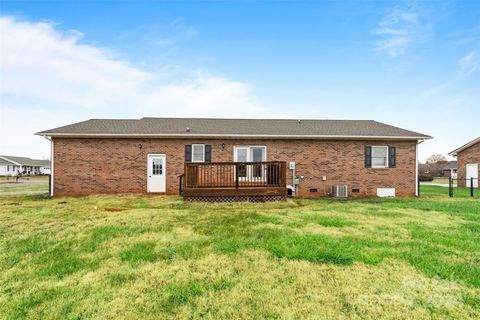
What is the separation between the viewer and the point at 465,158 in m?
21.7

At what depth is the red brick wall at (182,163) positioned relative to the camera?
42.0 ft

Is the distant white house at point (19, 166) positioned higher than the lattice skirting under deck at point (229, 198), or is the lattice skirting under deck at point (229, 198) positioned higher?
the distant white house at point (19, 166)

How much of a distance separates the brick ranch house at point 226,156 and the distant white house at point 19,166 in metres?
54.6

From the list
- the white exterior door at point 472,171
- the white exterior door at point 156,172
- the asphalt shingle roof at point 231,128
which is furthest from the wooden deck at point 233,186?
the white exterior door at point 472,171

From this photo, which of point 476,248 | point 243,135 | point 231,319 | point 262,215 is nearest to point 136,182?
point 243,135

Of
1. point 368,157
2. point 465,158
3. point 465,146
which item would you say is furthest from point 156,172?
point 465,158

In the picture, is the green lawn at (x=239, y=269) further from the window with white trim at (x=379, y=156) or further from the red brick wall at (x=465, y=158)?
the red brick wall at (x=465, y=158)

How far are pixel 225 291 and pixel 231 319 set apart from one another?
1.85 feet

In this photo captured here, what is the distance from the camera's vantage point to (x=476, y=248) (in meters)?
4.48

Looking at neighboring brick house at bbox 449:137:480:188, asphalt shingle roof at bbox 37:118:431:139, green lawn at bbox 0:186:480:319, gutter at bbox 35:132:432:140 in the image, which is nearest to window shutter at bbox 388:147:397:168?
gutter at bbox 35:132:432:140

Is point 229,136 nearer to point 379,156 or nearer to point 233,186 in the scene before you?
point 233,186

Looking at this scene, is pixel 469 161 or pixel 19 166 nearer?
pixel 469 161

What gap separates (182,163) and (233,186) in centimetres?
403

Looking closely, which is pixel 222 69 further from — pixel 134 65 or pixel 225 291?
pixel 225 291
